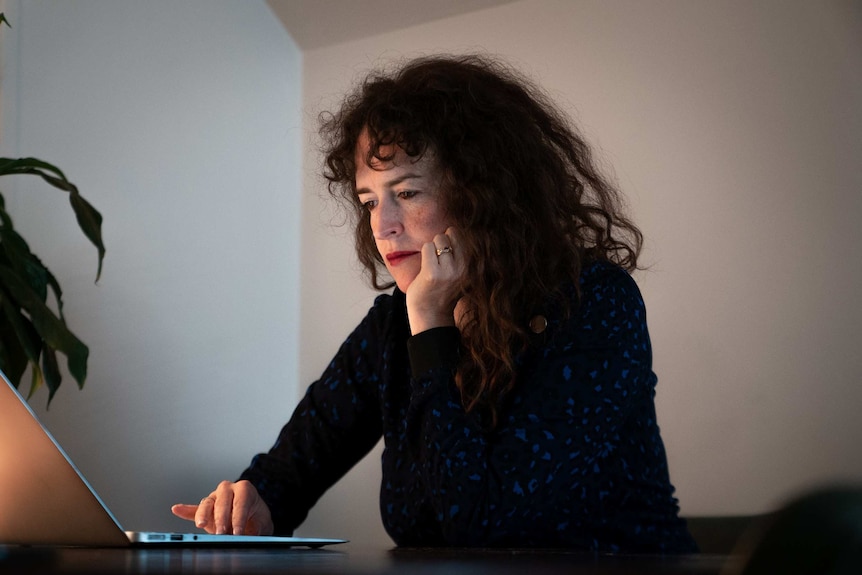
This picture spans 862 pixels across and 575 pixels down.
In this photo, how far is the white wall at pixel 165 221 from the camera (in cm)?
248

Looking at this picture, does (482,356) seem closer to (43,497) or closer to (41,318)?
(43,497)

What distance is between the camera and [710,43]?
113 inches

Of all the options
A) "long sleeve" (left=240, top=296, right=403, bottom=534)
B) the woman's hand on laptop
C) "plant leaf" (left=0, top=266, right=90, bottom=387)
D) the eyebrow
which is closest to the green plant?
"plant leaf" (left=0, top=266, right=90, bottom=387)

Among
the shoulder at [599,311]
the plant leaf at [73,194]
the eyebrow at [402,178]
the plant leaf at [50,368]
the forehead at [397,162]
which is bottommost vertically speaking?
the shoulder at [599,311]

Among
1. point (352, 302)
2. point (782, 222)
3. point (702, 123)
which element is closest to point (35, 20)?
point (352, 302)

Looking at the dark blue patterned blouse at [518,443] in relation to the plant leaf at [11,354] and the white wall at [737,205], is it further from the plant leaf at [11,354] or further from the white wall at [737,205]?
the white wall at [737,205]

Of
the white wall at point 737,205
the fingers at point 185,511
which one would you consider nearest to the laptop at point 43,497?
the fingers at point 185,511

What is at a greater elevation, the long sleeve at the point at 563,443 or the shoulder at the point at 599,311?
the shoulder at the point at 599,311

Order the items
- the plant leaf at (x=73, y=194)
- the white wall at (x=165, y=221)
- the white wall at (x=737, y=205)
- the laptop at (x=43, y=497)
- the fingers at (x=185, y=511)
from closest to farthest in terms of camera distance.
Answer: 1. the laptop at (x=43, y=497)
2. the fingers at (x=185, y=511)
3. the plant leaf at (x=73, y=194)
4. the white wall at (x=165, y=221)
5. the white wall at (x=737, y=205)

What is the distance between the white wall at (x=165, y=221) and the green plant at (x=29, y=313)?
49 centimetres

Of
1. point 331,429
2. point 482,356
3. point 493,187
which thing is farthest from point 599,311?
point 331,429

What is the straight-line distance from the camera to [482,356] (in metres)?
1.34

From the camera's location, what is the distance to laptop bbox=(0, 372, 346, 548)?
74cm

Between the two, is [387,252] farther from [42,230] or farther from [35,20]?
[35,20]
